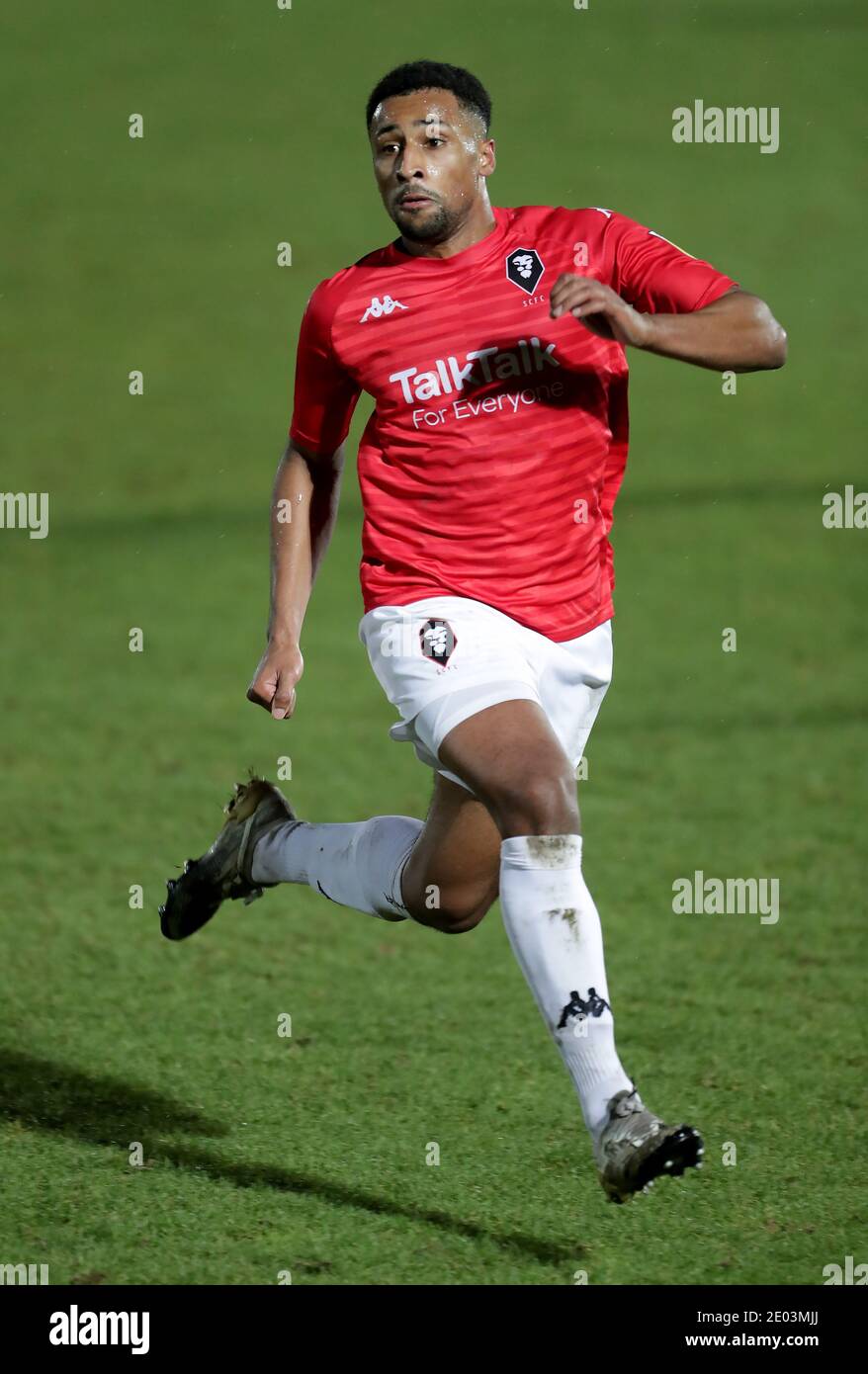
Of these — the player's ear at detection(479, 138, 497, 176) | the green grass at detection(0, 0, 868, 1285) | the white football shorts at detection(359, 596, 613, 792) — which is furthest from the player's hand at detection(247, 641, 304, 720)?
the player's ear at detection(479, 138, 497, 176)

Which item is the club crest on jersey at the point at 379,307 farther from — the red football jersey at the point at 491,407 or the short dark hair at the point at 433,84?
the short dark hair at the point at 433,84

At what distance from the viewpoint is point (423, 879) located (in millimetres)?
4223

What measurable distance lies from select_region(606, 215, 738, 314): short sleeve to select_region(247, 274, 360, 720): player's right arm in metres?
0.64

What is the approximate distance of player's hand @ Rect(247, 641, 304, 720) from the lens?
4.12m

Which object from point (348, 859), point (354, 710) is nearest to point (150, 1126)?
point (348, 859)

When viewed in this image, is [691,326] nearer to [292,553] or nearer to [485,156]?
[485,156]

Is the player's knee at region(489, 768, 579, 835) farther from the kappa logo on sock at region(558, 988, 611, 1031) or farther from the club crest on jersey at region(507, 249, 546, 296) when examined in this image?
the club crest on jersey at region(507, 249, 546, 296)

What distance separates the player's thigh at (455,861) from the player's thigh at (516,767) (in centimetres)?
41

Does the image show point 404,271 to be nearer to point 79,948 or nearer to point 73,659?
point 79,948

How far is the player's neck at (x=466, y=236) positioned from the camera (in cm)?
411

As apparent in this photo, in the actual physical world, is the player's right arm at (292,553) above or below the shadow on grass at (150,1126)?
above

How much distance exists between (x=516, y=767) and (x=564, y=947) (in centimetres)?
36

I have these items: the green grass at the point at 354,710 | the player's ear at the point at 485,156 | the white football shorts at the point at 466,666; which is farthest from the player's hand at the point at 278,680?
the player's ear at the point at 485,156

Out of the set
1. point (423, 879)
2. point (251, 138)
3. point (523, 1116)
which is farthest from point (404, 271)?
point (251, 138)
